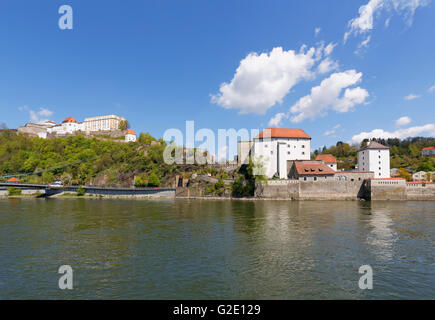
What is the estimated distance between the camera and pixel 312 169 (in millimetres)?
50812

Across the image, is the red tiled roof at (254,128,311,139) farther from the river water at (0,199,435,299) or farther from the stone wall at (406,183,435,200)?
the river water at (0,199,435,299)

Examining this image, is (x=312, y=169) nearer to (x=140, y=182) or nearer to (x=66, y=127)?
(x=140, y=182)

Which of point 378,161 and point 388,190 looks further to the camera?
point 378,161

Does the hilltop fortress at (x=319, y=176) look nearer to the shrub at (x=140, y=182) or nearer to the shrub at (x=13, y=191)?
the shrub at (x=140, y=182)

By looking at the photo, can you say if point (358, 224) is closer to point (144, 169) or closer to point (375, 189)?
point (375, 189)

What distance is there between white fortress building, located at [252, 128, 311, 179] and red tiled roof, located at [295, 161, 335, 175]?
7.76 m

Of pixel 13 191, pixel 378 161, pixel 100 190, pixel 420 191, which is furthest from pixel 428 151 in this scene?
pixel 13 191

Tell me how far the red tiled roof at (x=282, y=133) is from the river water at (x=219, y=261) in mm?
41710

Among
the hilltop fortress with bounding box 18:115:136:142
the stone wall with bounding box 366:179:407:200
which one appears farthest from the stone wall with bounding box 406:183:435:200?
the hilltop fortress with bounding box 18:115:136:142

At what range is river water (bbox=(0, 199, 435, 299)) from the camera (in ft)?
31.0

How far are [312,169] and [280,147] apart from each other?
463 inches

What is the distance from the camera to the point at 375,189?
4606 cm

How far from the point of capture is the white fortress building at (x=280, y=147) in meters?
59.9
